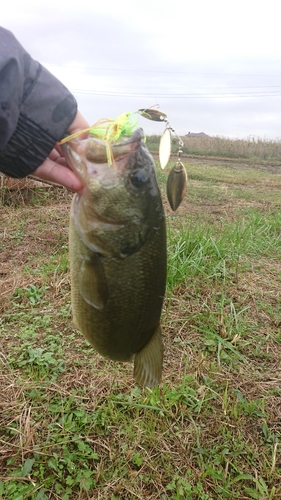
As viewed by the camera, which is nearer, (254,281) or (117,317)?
(117,317)

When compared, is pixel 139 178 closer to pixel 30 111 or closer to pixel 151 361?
pixel 30 111

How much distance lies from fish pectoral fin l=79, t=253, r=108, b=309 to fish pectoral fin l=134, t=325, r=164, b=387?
266mm

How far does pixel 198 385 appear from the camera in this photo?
265 centimetres

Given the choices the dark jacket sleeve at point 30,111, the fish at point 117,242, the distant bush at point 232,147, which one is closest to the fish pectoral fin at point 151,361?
the fish at point 117,242

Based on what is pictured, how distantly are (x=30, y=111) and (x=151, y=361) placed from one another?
37.6 inches

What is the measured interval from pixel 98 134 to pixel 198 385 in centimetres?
200

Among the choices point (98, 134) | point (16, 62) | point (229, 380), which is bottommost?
point (229, 380)

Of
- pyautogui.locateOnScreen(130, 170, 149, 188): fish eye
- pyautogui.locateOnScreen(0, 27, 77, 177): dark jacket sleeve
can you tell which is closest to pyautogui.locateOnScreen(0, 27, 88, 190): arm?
pyautogui.locateOnScreen(0, 27, 77, 177): dark jacket sleeve

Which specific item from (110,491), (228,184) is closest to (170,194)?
(110,491)

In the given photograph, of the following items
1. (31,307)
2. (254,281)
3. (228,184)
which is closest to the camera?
(31,307)

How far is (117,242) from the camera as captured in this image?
4.06 feet

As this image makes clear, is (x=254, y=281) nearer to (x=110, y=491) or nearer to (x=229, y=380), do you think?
(x=229, y=380)

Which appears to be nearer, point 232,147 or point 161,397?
point 161,397

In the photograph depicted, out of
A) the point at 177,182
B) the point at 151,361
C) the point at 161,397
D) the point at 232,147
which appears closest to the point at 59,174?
the point at 151,361
